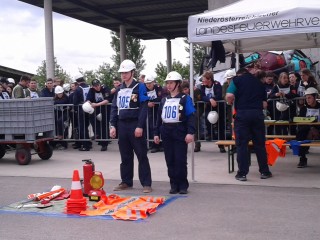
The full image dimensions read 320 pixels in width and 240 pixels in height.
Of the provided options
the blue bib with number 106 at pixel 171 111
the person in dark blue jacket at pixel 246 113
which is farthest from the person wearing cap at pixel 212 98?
the blue bib with number 106 at pixel 171 111

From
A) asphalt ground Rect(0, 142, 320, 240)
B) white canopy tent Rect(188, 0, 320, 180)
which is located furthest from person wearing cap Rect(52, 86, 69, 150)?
white canopy tent Rect(188, 0, 320, 180)

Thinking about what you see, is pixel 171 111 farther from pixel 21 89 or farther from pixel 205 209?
pixel 21 89

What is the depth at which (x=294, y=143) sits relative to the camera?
30.2 feet

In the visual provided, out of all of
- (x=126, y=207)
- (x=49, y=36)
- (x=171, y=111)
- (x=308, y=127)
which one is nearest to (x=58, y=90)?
(x=171, y=111)

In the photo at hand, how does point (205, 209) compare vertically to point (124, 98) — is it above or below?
below

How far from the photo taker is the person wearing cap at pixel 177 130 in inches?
307

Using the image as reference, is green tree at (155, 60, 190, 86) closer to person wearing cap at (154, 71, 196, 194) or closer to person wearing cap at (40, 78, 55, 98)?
person wearing cap at (40, 78, 55, 98)

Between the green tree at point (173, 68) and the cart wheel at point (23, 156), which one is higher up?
the green tree at point (173, 68)

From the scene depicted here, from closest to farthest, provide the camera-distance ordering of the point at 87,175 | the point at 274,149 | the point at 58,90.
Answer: the point at 87,175 < the point at 274,149 < the point at 58,90

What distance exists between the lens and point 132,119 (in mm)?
8039

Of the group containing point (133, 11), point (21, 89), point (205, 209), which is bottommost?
point (205, 209)

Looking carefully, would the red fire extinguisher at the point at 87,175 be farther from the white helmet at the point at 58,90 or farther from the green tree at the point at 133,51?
the green tree at the point at 133,51

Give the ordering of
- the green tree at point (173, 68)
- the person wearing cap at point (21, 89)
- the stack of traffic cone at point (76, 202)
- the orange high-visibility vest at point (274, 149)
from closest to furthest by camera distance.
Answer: the stack of traffic cone at point (76, 202) → the orange high-visibility vest at point (274, 149) → the person wearing cap at point (21, 89) → the green tree at point (173, 68)

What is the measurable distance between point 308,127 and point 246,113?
1.97 meters
